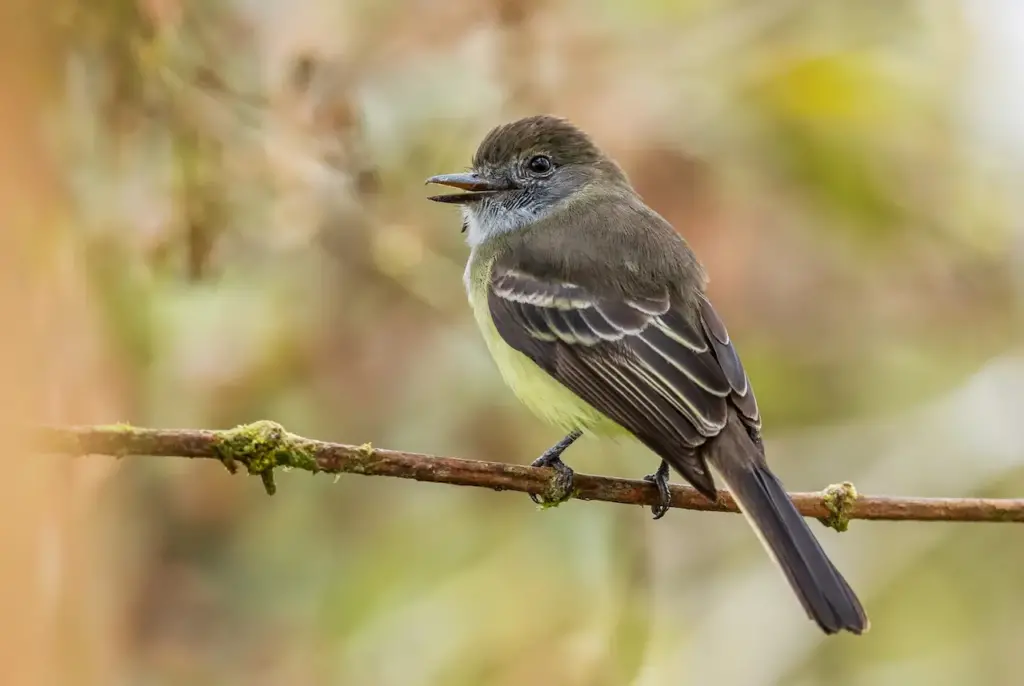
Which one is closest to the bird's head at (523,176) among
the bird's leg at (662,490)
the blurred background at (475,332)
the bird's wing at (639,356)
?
the blurred background at (475,332)

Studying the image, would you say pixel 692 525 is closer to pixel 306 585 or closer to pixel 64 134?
pixel 306 585

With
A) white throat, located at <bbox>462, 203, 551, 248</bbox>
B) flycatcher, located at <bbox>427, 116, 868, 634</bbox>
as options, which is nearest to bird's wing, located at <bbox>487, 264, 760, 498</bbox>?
flycatcher, located at <bbox>427, 116, 868, 634</bbox>

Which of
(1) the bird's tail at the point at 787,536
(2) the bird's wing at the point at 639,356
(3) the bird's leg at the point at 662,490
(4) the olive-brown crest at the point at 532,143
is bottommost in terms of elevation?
(1) the bird's tail at the point at 787,536

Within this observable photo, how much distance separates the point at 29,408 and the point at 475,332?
2.96 m

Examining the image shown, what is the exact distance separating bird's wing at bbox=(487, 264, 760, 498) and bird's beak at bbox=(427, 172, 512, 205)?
0.40 meters

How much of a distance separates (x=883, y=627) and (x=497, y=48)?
255 cm

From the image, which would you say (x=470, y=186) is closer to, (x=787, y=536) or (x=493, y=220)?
(x=493, y=220)

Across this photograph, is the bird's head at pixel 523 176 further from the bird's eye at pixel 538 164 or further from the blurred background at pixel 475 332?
the blurred background at pixel 475 332

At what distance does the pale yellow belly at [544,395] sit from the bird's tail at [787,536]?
343 millimetres

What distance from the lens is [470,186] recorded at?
359 centimetres

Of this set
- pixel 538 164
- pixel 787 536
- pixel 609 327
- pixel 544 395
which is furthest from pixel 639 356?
pixel 538 164

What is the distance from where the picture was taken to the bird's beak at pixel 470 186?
11.6 feet

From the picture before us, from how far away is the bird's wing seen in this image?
2686mm

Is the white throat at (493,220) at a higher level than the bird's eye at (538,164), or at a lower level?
lower
